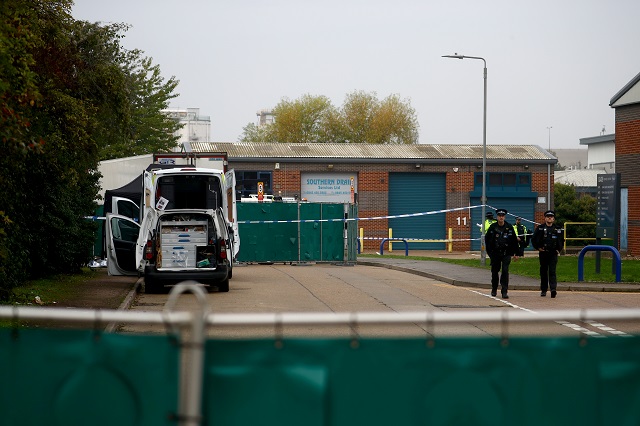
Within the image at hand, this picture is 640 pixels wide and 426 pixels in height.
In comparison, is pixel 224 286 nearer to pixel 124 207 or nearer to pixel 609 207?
pixel 124 207

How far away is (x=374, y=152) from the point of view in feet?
198

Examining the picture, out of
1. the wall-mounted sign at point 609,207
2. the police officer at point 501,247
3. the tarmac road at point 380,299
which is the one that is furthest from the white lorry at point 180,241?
the wall-mounted sign at point 609,207

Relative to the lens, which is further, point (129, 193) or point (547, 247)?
point (129, 193)

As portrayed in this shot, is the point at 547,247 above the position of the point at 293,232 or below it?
below

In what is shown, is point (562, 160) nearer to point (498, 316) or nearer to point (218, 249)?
point (218, 249)

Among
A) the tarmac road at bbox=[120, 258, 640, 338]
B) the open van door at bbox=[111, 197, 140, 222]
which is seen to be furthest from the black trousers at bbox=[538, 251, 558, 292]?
the open van door at bbox=[111, 197, 140, 222]

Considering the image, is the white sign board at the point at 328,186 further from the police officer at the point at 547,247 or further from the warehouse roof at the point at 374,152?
the police officer at the point at 547,247

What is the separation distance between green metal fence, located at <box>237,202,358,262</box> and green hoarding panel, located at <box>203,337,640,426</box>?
29.9 meters

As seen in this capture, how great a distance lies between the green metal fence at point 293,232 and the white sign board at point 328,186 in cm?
2277

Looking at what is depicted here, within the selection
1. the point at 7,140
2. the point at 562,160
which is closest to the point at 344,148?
the point at 7,140

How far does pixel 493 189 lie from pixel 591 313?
5558 centimetres

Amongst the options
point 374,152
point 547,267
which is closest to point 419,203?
point 374,152

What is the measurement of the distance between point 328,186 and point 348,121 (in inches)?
1607

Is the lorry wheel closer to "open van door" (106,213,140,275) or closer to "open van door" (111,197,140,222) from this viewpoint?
"open van door" (106,213,140,275)
